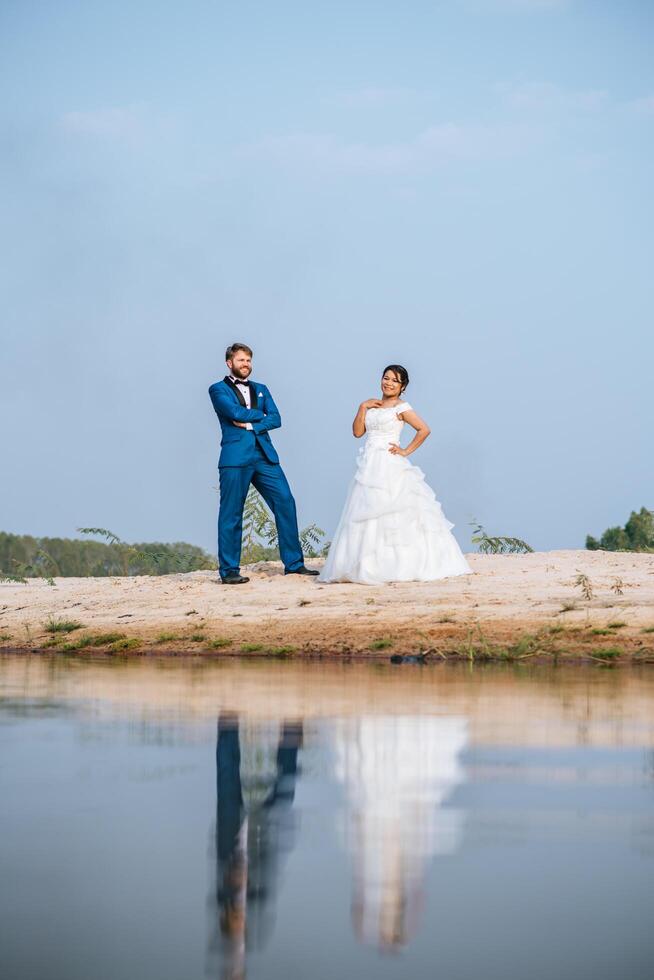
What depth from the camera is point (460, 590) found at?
43.1ft

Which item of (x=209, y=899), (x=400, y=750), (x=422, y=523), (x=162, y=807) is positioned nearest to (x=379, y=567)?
(x=422, y=523)

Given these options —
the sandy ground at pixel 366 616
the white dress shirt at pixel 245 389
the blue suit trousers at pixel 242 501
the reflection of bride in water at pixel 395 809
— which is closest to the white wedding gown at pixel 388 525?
the sandy ground at pixel 366 616

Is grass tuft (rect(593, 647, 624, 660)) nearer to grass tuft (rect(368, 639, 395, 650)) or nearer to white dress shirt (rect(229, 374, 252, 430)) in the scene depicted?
grass tuft (rect(368, 639, 395, 650))

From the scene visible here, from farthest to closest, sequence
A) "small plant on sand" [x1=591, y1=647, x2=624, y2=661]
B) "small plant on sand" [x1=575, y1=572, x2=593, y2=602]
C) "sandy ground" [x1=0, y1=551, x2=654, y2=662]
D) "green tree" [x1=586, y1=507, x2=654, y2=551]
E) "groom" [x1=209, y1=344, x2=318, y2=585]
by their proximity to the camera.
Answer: "green tree" [x1=586, y1=507, x2=654, y2=551], "groom" [x1=209, y1=344, x2=318, y2=585], "small plant on sand" [x1=575, y1=572, x2=593, y2=602], "sandy ground" [x1=0, y1=551, x2=654, y2=662], "small plant on sand" [x1=591, y1=647, x2=624, y2=661]

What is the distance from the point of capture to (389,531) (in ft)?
47.5

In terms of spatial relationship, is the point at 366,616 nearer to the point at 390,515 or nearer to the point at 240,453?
the point at 390,515

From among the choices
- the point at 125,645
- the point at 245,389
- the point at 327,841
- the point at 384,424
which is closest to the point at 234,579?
the point at 245,389

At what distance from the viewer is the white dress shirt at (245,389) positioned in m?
15.1

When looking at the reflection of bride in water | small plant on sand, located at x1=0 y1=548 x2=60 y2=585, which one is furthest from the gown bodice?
the reflection of bride in water

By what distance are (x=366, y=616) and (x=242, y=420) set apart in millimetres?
3733

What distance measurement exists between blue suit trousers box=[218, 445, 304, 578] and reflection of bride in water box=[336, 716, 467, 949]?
28.2ft

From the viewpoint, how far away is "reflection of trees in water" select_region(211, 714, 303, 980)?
3.06 meters

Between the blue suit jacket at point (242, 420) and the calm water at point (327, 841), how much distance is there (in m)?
7.87

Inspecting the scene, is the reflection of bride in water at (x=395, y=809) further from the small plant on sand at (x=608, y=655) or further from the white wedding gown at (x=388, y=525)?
the white wedding gown at (x=388, y=525)
